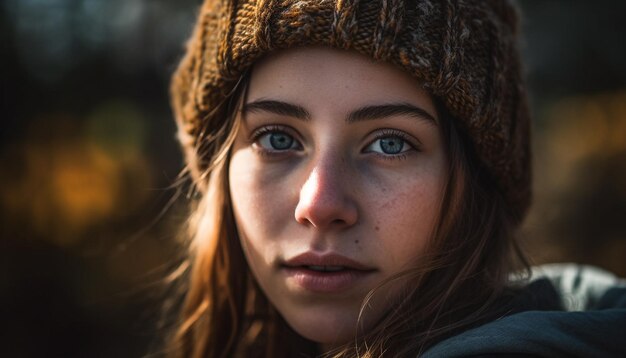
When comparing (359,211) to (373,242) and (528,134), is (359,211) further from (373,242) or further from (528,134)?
(528,134)

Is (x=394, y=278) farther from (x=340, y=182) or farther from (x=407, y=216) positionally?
(x=340, y=182)

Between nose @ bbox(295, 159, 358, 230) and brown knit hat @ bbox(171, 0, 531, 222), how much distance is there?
0.31 m

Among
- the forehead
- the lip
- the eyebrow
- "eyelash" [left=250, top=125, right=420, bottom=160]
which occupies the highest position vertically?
the forehead

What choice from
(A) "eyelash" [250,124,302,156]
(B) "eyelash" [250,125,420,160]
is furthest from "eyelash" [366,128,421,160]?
(A) "eyelash" [250,124,302,156]

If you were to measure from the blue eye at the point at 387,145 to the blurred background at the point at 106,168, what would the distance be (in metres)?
1.63

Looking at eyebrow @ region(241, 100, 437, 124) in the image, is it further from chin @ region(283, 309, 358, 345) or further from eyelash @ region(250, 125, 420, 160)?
chin @ region(283, 309, 358, 345)

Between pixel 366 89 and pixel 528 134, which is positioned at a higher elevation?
pixel 366 89

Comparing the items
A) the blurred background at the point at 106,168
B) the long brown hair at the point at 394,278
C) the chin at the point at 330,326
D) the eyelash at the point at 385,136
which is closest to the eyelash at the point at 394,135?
the eyelash at the point at 385,136

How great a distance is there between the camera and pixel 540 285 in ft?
5.49

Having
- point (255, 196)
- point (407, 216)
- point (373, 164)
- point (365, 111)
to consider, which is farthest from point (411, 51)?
point (255, 196)

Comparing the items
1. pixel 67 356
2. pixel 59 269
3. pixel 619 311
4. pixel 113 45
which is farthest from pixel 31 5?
pixel 619 311

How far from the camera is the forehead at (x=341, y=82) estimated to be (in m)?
1.47

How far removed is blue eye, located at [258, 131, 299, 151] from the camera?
1598mm

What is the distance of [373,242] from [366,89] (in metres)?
0.37
